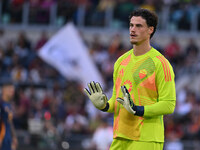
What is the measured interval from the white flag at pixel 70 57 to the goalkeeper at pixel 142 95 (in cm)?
1006

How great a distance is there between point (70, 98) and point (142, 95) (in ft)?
36.8

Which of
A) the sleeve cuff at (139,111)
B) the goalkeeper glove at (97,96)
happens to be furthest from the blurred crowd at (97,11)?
the sleeve cuff at (139,111)

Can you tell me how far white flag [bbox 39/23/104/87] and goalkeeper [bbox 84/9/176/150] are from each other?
1006 cm

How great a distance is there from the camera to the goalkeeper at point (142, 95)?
512 centimetres

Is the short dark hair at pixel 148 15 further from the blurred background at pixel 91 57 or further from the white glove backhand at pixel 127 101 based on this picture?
the blurred background at pixel 91 57

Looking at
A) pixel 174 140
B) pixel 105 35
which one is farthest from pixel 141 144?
pixel 105 35

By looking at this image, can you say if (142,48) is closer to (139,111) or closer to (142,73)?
(142,73)

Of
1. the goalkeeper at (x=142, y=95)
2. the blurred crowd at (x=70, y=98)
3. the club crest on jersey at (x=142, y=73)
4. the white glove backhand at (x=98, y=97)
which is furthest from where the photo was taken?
the blurred crowd at (x=70, y=98)

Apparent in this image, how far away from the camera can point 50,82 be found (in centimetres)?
1758

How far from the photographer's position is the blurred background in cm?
1474

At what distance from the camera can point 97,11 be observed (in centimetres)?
2059

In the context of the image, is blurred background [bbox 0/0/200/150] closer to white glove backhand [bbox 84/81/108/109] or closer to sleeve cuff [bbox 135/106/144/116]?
white glove backhand [bbox 84/81/108/109]

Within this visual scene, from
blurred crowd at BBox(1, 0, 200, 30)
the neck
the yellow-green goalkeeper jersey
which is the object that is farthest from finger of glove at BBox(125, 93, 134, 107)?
blurred crowd at BBox(1, 0, 200, 30)

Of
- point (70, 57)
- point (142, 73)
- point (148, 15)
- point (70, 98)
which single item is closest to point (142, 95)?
point (142, 73)
